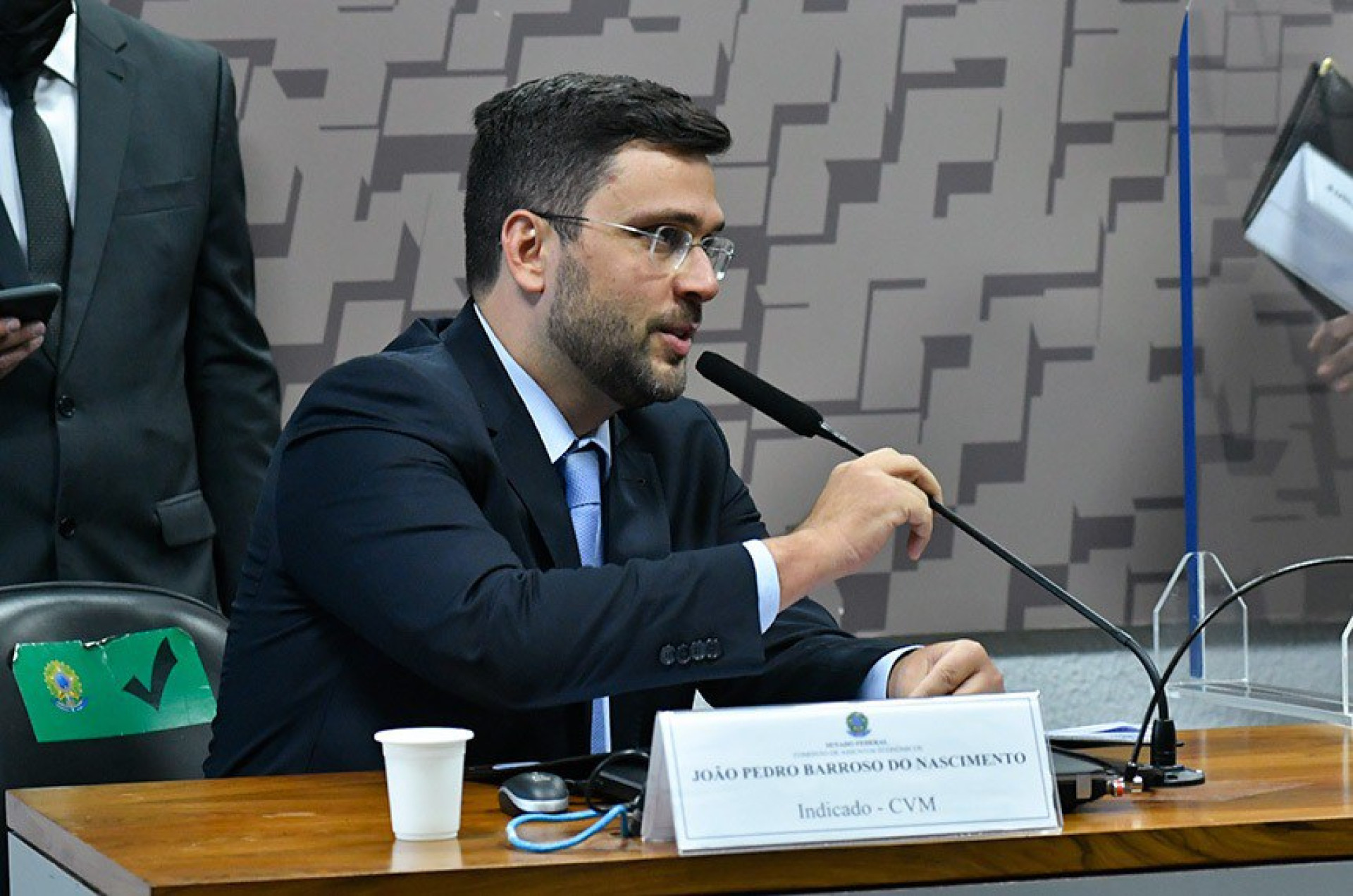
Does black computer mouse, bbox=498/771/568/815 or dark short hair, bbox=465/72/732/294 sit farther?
dark short hair, bbox=465/72/732/294

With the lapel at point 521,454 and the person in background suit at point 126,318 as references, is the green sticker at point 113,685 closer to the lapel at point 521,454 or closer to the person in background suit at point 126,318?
the lapel at point 521,454

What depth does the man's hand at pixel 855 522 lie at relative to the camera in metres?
1.69

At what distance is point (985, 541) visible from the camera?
5.45ft

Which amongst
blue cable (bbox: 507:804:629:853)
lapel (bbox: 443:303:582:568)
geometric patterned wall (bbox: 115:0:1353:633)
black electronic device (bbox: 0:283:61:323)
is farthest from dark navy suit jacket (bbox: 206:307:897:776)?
geometric patterned wall (bbox: 115:0:1353:633)

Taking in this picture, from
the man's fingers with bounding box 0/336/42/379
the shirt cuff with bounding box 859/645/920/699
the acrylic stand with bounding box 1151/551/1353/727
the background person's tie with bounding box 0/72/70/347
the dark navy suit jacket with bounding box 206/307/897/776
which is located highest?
the background person's tie with bounding box 0/72/70/347

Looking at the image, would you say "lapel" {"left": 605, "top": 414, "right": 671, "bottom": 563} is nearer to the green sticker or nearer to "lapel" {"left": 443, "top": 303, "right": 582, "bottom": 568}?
"lapel" {"left": 443, "top": 303, "right": 582, "bottom": 568}

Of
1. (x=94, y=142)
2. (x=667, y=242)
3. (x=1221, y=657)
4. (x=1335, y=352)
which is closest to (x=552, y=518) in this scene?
(x=667, y=242)

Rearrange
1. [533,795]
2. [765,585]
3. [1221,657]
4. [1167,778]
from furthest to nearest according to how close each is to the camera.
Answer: [1221,657] → [765,585] → [1167,778] → [533,795]

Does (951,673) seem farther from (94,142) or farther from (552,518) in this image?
(94,142)

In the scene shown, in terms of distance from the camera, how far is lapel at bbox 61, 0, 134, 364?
2.38 meters

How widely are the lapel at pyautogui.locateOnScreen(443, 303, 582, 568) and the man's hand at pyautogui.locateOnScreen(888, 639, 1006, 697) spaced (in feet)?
1.06

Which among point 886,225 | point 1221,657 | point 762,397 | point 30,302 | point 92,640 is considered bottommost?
point 1221,657

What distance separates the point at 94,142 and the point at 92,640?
0.80m

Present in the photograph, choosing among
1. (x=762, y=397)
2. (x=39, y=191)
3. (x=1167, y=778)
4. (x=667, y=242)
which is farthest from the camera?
(x=39, y=191)
